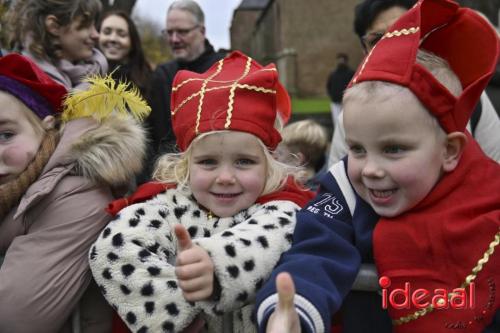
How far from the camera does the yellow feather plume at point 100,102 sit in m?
2.45

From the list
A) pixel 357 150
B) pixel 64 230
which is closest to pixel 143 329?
pixel 64 230

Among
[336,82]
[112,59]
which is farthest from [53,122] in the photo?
[336,82]

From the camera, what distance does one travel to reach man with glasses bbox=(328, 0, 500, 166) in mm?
2811

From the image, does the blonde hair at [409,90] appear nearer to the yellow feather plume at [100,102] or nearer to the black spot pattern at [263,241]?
the black spot pattern at [263,241]

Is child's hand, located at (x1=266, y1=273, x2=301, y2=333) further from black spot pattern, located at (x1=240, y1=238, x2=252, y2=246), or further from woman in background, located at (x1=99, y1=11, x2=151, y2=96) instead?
woman in background, located at (x1=99, y1=11, x2=151, y2=96)

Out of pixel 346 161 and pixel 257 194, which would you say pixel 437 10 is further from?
pixel 257 194

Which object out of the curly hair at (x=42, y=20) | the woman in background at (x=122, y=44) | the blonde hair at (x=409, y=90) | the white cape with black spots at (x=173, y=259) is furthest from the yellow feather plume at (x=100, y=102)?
the woman in background at (x=122, y=44)

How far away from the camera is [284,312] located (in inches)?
60.8

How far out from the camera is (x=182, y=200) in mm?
2262

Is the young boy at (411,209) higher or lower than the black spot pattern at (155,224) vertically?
higher

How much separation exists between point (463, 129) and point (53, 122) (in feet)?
4.99

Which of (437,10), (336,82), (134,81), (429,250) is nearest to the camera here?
(429,250)

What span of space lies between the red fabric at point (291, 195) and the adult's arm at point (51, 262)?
1.93 ft

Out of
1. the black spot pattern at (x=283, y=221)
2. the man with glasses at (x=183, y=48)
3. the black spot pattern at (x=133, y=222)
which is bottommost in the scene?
the man with glasses at (x=183, y=48)
